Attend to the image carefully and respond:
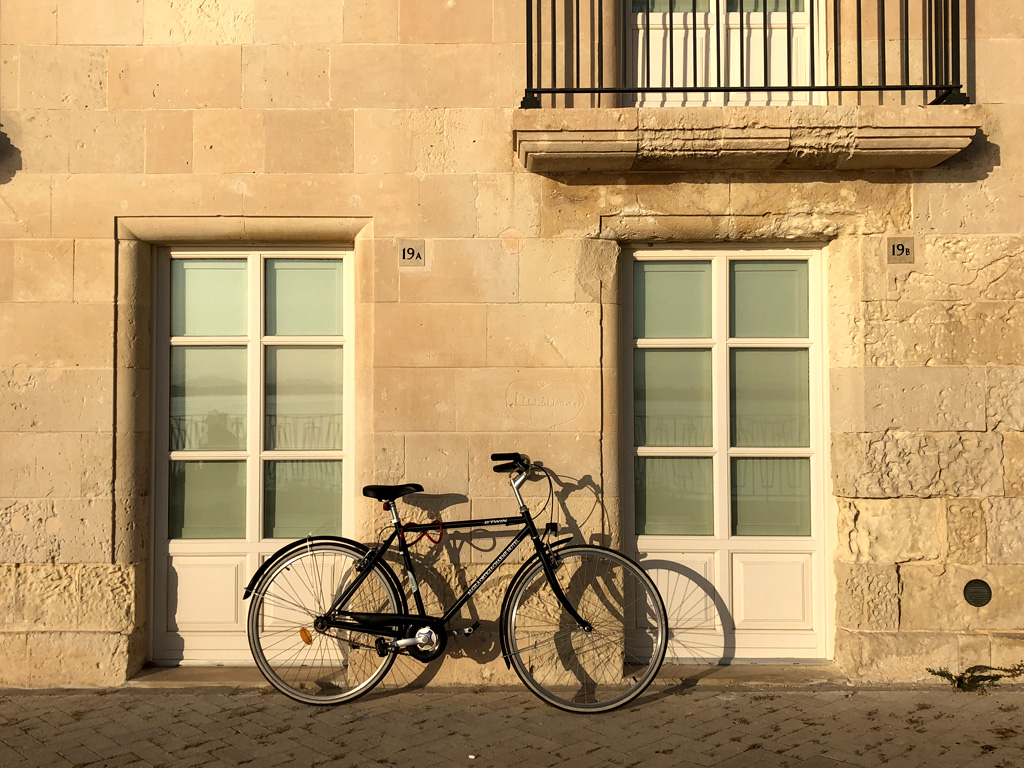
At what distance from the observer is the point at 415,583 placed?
4.42 meters

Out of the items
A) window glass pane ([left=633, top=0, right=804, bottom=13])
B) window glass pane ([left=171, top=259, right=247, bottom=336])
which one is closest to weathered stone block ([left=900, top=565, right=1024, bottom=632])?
window glass pane ([left=633, top=0, right=804, bottom=13])

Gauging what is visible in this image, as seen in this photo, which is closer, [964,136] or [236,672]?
[964,136]

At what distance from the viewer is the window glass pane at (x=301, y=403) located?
486cm

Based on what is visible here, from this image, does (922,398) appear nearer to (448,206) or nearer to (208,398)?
(448,206)

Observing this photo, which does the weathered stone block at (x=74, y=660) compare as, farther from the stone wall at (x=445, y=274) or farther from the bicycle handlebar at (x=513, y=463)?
the bicycle handlebar at (x=513, y=463)

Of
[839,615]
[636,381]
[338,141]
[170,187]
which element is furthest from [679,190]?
[170,187]

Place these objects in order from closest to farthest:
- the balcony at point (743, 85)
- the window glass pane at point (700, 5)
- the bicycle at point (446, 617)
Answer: the bicycle at point (446, 617) < the balcony at point (743, 85) < the window glass pane at point (700, 5)

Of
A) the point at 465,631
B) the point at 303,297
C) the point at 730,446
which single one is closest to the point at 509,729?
the point at 465,631

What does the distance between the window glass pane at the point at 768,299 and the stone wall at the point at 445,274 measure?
0.22m

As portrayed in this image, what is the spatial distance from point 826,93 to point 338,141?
8.80ft

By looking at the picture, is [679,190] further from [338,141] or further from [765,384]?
[338,141]

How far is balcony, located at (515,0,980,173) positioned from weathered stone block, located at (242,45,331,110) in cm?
111

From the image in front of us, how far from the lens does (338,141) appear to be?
4.70m

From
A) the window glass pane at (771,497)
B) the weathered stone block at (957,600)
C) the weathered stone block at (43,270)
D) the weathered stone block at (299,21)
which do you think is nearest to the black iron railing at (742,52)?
the weathered stone block at (299,21)
